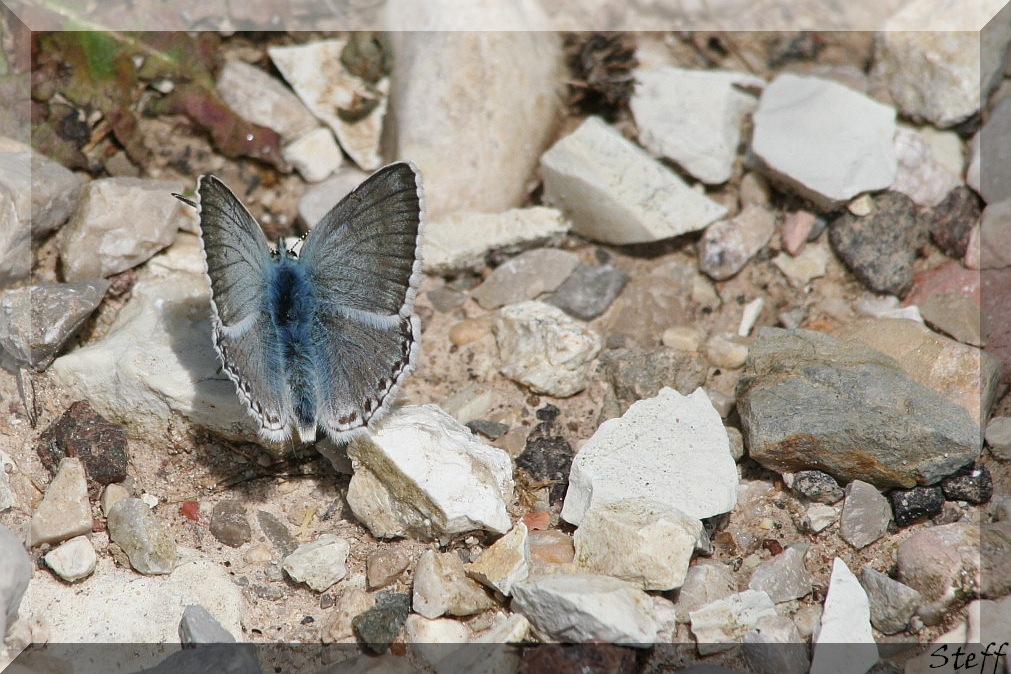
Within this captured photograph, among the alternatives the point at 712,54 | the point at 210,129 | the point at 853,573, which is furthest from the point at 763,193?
the point at 210,129

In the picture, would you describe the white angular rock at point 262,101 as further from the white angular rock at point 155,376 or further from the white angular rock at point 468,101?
the white angular rock at point 155,376

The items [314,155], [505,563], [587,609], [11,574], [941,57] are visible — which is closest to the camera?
[587,609]

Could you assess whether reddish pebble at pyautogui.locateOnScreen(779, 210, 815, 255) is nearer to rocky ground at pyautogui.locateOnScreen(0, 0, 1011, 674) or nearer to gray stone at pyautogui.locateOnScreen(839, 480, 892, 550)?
rocky ground at pyautogui.locateOnScreen(0, 0, 1011, 674)

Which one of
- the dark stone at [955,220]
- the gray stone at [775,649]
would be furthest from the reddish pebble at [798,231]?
the gray stone at [775,649]

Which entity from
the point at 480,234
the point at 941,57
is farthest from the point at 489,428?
the point at 941,57

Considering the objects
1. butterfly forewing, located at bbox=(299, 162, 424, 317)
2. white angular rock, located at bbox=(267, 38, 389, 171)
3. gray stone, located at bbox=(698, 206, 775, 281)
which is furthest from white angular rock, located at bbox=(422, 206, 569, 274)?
butterfly forewing, located at bbox=(299, 162, 424, 317)

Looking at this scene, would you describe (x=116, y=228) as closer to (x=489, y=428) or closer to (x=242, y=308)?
(x=242, y=308)

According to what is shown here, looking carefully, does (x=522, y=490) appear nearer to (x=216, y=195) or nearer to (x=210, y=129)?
(x=216, y=195)
